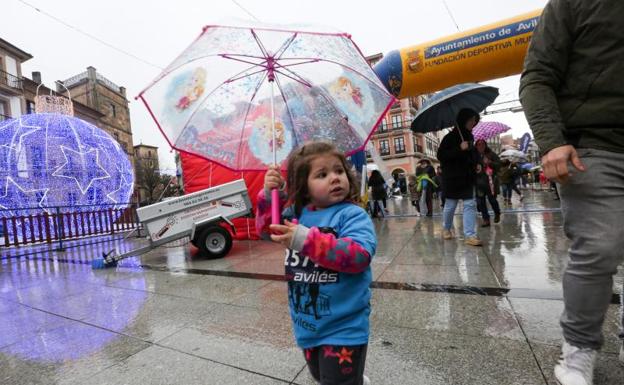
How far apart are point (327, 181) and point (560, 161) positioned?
1.03m

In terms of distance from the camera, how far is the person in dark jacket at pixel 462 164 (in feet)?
16.3

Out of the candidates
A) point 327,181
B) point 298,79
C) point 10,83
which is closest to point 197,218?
point 298,79

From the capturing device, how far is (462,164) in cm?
508

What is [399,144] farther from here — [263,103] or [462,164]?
[263,103]

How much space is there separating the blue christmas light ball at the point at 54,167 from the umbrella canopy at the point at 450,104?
9469mm

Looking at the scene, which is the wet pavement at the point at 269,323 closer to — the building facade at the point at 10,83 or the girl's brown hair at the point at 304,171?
the girl's brown hair at the point at 304,171

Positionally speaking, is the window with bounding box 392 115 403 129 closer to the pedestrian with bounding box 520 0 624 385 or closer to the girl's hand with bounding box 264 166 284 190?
the pedestrian with bounding box 520 0 624 385

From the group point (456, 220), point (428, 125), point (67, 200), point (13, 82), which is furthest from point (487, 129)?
point (13, 82)

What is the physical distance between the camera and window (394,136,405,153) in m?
47.8

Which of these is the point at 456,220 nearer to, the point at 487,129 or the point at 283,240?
the point at 487,129

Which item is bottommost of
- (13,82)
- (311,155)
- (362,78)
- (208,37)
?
(311,155)

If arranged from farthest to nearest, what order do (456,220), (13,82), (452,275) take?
1. (13,82)
2. (456,220)
3. (452,275)

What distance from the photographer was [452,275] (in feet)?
11.6

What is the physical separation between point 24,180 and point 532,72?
1159 centimetres
